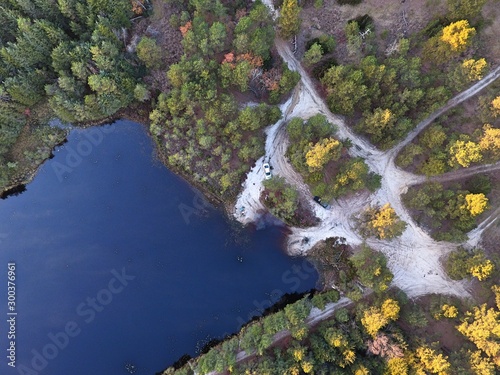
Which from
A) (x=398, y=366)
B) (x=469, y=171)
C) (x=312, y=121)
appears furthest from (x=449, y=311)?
(x=312, y=121)

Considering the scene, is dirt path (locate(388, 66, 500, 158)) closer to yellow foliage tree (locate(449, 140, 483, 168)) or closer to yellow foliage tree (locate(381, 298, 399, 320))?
yellow foliage tree (locate(449, 140, 483, 168))

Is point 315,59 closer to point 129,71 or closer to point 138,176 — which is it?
point 129,71

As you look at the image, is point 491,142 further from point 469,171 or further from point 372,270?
point 372,270

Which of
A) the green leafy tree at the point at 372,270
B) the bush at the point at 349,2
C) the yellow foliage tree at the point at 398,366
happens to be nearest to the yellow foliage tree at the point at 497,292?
the green leafy tree at the point at 372,270

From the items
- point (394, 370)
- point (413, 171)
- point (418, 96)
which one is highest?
point (418, 96)

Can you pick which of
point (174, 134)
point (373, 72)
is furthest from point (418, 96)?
point (174, 134)

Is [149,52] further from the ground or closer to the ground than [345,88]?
further from the ground
